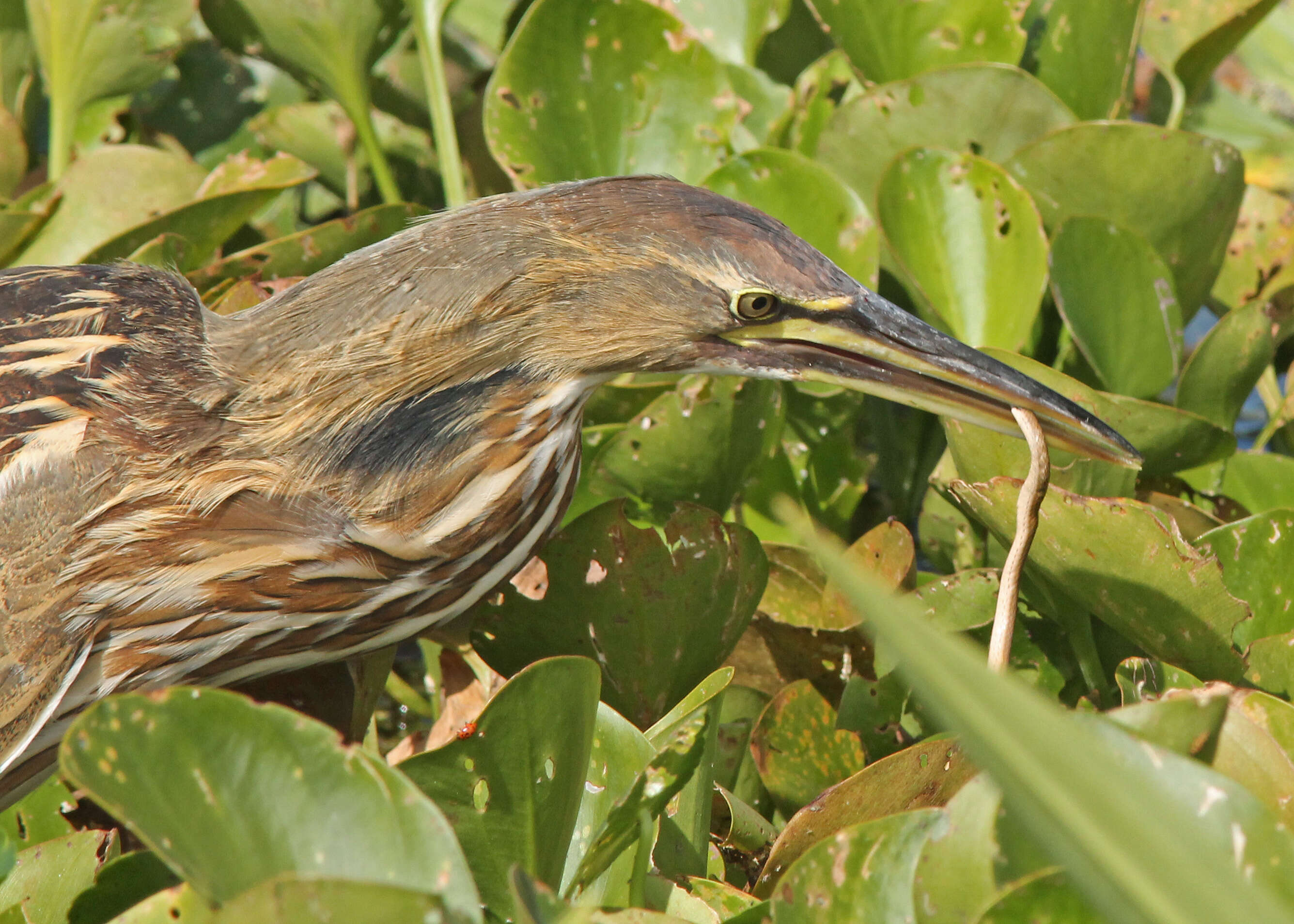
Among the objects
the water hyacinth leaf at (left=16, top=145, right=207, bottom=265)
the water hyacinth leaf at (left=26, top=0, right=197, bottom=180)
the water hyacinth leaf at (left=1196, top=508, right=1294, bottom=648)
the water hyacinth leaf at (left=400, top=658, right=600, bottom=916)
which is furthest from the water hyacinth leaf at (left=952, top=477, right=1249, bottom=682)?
the water hyacinth leaf at (left=26, top=0, right=197, bottom=180)

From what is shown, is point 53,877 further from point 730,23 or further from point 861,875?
point 730,23

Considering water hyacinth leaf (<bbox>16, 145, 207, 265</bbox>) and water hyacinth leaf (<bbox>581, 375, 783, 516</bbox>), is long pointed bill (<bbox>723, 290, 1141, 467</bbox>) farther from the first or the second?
water hyacinth leaf (<bbox>16, 145, 207, 265</bbox>)

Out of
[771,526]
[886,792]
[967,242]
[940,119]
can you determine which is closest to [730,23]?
[940,119]

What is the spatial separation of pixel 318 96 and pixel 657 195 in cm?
198

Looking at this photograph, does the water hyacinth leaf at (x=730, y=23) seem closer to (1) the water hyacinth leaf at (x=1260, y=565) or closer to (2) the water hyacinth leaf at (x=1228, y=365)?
(2) the water hyacinth leaf at (x=1228, y=365)

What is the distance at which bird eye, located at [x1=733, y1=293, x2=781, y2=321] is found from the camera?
1924 millimetres

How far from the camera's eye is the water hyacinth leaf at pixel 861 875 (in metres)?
1.34

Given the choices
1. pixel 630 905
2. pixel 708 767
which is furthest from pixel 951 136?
pixel 630 905

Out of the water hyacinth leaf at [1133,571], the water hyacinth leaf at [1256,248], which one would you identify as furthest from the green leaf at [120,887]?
the water hyacinth leaf at [1256,248]

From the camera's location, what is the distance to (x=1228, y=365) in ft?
7.93

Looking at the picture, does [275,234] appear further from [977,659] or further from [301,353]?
[977,659]

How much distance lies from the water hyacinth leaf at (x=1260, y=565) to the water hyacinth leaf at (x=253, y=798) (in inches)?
49.2

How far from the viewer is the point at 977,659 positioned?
2.29 ft

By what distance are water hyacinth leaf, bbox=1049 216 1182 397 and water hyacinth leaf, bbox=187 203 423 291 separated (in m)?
1.18
